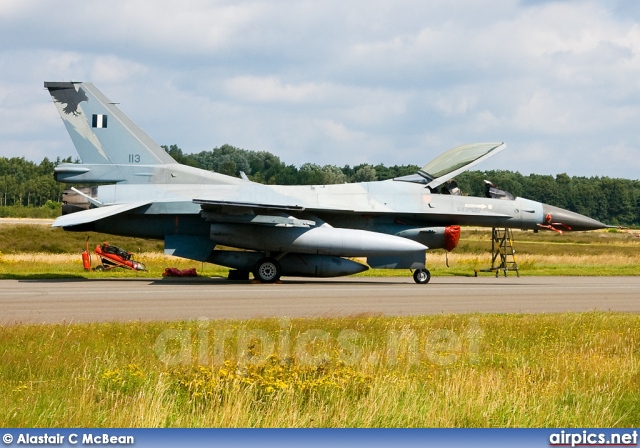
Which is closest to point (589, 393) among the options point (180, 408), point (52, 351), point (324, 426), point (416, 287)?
point (324, 426)

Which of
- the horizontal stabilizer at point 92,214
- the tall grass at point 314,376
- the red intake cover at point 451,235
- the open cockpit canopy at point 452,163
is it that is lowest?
the tall grass at point 314,376

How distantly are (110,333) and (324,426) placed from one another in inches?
196

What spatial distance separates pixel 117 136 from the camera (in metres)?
22.0

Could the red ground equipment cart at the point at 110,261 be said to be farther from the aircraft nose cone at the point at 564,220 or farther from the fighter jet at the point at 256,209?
the aircraft nose cone at the point at 564,220

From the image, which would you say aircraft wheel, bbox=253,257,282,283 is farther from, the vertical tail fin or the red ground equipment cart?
the red ground equipment cart

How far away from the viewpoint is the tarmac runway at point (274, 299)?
46.6 feet

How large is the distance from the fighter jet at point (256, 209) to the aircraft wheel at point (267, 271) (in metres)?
0.03

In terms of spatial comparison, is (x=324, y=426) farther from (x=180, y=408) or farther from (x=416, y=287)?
(x=416, y=287)

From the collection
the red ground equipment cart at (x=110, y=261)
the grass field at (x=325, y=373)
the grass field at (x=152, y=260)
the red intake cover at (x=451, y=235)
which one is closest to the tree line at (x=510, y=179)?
the grass field at (x=152, y=260)

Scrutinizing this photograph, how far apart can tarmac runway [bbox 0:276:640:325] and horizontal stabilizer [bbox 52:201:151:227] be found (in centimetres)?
152

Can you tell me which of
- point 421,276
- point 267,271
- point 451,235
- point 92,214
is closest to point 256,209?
point 267,271

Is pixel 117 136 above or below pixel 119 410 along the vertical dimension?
above

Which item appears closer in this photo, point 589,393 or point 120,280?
point 589,393

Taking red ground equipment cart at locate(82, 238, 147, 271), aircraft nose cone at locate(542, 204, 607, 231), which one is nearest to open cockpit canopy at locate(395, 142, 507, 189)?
aircraft nose cone at locate(542, 204, 607, 231)
